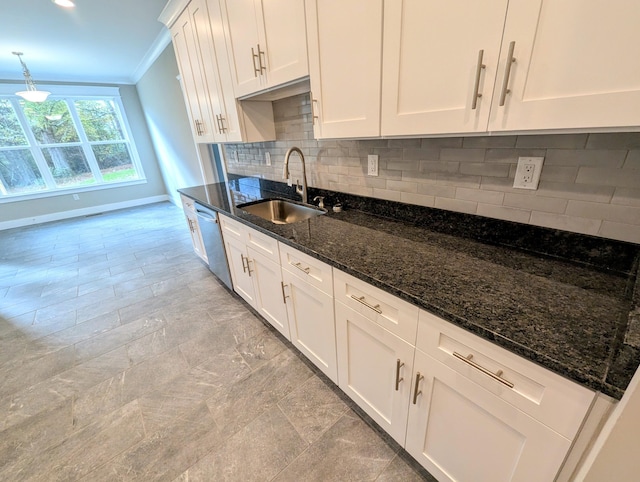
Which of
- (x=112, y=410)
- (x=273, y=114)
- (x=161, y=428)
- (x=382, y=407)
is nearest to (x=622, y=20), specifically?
(x=382, y=407)

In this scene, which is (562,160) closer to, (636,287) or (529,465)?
(636,287)

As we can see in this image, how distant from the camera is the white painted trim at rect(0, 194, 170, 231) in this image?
16.8 ft

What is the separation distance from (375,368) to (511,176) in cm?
99

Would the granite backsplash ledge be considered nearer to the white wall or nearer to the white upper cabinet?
the white upper cabinet

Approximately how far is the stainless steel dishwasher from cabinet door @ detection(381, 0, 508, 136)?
66.8 inches

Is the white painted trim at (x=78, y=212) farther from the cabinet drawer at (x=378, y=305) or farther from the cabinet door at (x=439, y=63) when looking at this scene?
the cabinet door at (x=439, y=63)

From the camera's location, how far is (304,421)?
4.60 feet

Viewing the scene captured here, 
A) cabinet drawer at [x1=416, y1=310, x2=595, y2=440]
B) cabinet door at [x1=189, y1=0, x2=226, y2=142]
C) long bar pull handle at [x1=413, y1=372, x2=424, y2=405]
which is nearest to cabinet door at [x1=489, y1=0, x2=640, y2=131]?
cabinet drawer at [x1=416, y1=310, x2=595, y2=440]

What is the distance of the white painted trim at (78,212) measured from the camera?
5.11m

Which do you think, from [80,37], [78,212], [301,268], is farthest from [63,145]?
[301,268]

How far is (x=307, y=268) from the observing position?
4.36 ft

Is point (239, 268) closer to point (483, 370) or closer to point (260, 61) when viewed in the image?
point (260, 61)

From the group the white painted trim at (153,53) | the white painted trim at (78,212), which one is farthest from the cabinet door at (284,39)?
the white painted trim at (78,212)

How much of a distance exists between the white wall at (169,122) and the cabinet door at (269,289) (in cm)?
290
